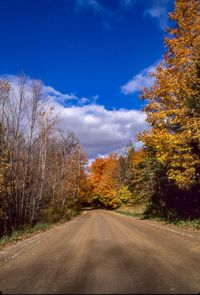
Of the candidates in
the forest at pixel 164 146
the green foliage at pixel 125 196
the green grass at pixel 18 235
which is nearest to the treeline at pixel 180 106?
the forest at pixel 164 146

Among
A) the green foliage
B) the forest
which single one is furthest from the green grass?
the green foliage

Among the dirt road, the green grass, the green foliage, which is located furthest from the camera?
the green foliage

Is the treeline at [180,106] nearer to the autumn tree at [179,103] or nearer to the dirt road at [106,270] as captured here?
the autumn tree at [179,103]

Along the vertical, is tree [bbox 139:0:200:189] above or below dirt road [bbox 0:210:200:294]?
above

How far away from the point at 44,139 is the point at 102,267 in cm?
2347

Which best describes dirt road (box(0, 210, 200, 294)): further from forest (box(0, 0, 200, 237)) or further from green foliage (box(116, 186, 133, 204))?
green foliage (box(116, 186, 133, 204))

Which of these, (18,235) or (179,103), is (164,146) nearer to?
(179,103)

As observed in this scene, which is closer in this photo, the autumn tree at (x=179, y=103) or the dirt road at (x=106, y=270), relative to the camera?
A: the dirt road at (x=106, y=270)

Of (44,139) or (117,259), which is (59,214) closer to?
(44,139)

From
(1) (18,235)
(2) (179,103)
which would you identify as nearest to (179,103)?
(2) (179,103)

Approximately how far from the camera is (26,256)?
11625 millimetres

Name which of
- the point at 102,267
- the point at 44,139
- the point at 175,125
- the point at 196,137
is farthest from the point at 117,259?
the point at 44,139

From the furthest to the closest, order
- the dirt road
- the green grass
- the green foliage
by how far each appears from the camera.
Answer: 1. the green foliage
2. the green grass
3. the dirt road

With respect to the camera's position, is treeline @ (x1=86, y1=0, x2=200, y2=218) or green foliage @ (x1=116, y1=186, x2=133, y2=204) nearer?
treeline @ (x1=86, y1=0, x2=200, y2=218)
